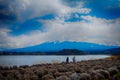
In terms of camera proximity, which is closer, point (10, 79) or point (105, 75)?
point (10, 79)

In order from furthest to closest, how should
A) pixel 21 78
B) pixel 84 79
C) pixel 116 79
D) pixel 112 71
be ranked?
pixel 112 71 → pixel 21 78 → pixel 84 79 → pixel 116 79

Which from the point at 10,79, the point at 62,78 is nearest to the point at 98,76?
the point at 62,78

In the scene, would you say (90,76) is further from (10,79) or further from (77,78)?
(10,79)

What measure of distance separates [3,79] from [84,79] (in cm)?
406

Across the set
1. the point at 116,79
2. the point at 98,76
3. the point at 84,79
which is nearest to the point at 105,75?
the point at 98,76

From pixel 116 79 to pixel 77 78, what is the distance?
1.96 meters

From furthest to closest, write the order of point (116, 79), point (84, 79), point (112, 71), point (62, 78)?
1. point (112, 71)
2. point (84, 79)
3. point (62, 78)
4. point (116, 79)

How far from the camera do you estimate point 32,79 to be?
11.8 meters

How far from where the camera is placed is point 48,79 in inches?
432

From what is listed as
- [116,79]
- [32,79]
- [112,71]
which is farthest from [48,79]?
[112,71]

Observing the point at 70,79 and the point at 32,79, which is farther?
→ the point at 32,79

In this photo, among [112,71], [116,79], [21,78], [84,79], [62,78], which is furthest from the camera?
[112,71]

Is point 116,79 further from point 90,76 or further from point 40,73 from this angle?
point 40,73

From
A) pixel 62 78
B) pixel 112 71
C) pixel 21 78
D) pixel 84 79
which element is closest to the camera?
pixel 62 78
